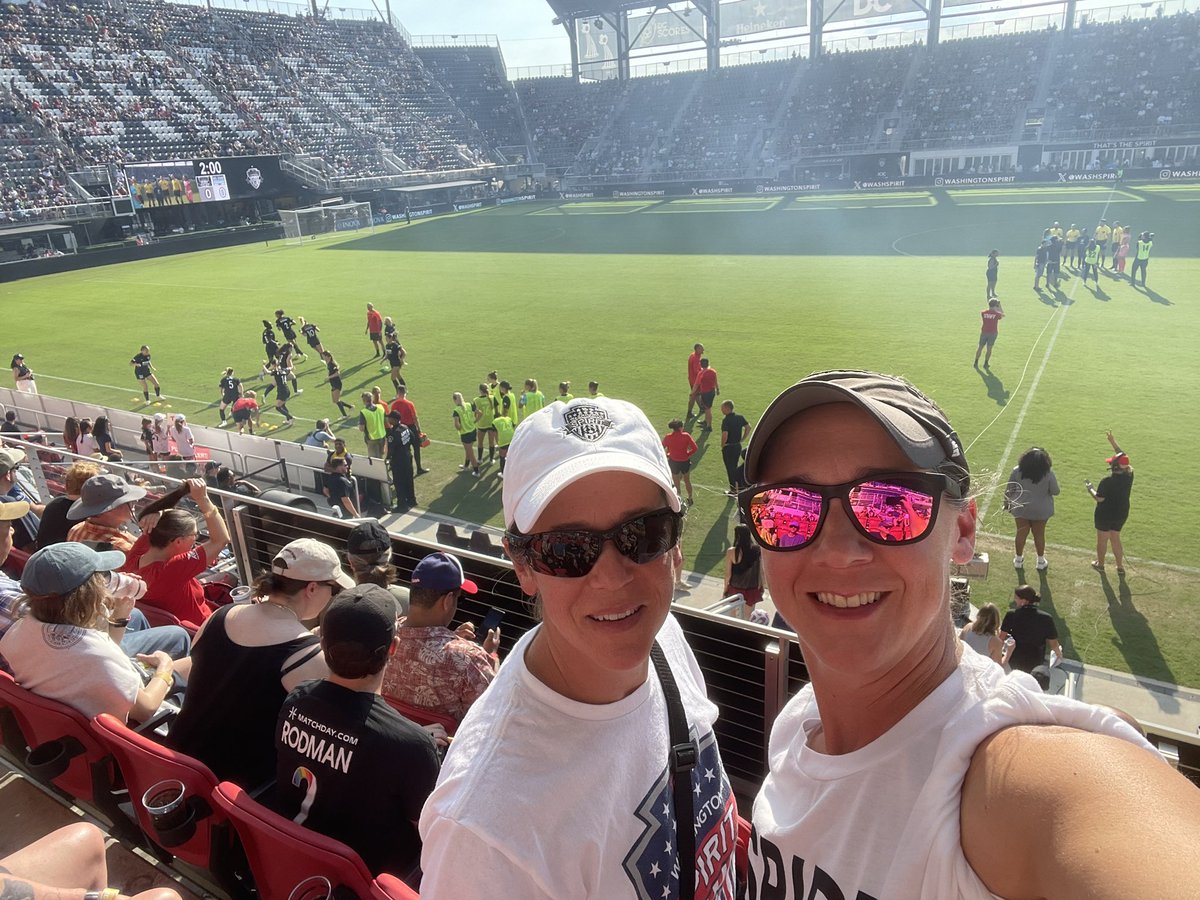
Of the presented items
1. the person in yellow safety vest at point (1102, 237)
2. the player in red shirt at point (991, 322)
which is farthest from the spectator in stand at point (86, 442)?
the person in yellow safety vest at point (1102, 237)

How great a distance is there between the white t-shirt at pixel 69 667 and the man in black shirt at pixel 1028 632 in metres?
5.93

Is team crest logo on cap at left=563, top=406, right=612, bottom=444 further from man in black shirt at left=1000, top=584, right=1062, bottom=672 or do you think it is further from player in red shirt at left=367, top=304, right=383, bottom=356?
player in red shirt at left=367, top=304, right=383, bottom=356

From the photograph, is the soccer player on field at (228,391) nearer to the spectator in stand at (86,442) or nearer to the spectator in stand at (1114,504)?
the spectator in stand at (86,442)

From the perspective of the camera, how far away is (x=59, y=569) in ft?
12.1

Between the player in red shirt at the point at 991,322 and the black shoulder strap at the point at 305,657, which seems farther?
the player in red shirt at the point at 991,322

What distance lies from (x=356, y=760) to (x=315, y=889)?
0.39 meters

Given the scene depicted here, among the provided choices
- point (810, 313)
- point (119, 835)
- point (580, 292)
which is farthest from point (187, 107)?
point (119, 835)

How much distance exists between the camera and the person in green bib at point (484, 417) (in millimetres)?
12609

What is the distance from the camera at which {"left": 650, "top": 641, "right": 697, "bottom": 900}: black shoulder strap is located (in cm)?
177

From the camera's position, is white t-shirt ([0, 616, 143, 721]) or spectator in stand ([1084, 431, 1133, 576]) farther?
spectator in stand ([1084, 431, 1133, 576])

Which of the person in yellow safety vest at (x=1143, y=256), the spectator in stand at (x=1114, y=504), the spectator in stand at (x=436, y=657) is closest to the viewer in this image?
the spectator in stand at (x=436, y=657)

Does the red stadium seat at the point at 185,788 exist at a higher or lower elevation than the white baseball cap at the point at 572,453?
lower

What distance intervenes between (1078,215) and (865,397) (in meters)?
36.1

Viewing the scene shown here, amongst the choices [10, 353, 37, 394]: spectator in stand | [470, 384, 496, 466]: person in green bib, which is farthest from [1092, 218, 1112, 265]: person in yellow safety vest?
[10, 353, 37, 394]: spectator in stand
